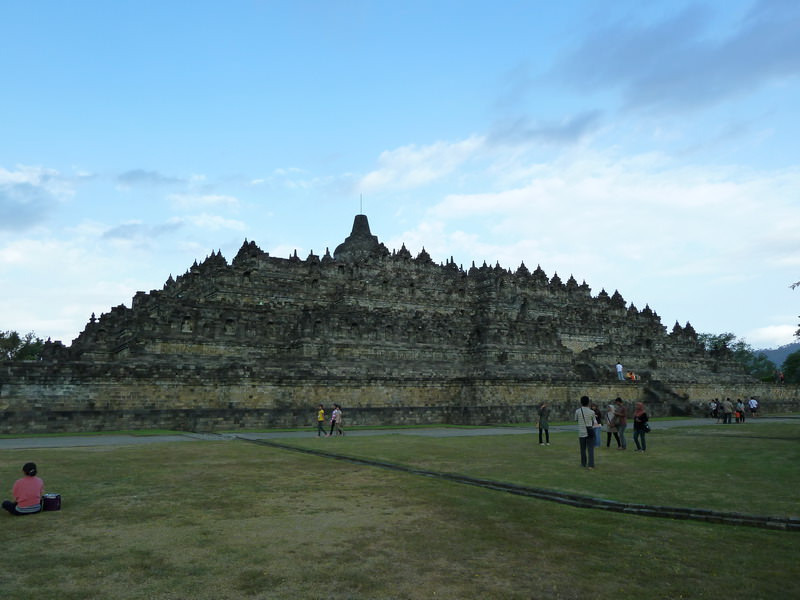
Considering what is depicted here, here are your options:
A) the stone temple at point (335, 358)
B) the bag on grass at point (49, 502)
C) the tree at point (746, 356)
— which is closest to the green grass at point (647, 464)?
the bag on grass at point (49, 502)

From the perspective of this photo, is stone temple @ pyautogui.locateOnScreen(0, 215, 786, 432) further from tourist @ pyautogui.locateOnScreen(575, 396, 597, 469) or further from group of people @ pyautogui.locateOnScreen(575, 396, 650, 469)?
tourist @ pyautogui.locateOnScreen(575, 396, 597, 469)

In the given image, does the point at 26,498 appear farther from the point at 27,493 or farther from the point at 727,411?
the point at 727,411

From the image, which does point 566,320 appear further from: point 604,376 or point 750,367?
point 750,367

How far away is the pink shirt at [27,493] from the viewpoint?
32.8 ft

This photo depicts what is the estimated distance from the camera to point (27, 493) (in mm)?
10016

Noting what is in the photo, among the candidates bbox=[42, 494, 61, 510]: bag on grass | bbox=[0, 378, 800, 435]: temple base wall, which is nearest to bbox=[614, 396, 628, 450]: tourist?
bbox=[0, 378, 800, 435]: temple base wall

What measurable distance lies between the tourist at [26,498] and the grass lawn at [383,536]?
0.22 metres

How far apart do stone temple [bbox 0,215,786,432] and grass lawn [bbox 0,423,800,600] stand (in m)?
15.8

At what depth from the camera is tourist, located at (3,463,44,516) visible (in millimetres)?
9961

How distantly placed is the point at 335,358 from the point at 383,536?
3275cm

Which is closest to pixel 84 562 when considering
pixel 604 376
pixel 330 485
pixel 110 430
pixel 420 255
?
pixel 330 485

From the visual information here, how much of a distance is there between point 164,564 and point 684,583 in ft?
21.0

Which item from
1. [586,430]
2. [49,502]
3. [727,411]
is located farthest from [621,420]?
[727,411]

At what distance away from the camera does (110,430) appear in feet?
94.5
